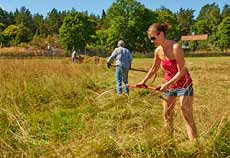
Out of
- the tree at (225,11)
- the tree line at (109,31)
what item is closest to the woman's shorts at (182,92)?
the tree line at (109,31)

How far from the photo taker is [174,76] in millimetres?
5066

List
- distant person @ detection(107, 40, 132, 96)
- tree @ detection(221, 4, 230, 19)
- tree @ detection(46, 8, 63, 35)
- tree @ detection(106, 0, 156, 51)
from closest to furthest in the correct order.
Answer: distant person @ detection(107, 40, 132, 96) → tree @ detection(106, 0, 156, 51) → tree @ detection(46, 8, 63, 35) → tree @ detection(221, 4, 230, 19)

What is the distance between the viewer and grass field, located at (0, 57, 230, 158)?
15.0ft

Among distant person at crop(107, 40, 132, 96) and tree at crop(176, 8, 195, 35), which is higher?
tree at crop(176, 8, 195, 35)

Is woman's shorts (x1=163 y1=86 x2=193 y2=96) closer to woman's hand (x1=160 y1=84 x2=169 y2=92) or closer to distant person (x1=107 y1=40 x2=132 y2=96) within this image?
woman's hand (x1=160 y1=84 x2=169 y2=92)

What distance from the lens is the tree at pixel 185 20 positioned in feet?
445

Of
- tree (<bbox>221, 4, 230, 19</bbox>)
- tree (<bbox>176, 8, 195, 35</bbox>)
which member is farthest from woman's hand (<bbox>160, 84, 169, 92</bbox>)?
tree (<bbox>176, 8, 195, 35</bbox>)

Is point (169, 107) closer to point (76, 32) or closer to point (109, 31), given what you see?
point (76, 32)

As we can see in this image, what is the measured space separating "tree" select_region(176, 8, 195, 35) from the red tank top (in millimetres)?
132741

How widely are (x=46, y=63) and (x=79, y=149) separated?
22.5 ft

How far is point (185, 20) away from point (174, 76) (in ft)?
442

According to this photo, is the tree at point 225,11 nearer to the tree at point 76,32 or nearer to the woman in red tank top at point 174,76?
the tree at point 76,32

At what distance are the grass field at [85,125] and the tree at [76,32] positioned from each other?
65.2 meters

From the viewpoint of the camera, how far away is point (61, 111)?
7.28m
